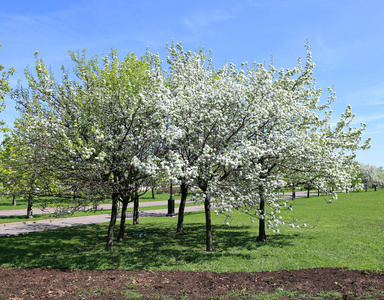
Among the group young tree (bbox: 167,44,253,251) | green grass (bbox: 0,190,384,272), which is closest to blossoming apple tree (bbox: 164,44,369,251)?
young tree (bbox: 167,44,253,251)

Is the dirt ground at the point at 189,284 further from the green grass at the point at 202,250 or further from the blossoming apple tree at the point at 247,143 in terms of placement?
the blossoming apple tree at the point at 247,143

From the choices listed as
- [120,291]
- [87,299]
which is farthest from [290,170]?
[87,299]

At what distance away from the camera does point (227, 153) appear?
35.7 ft

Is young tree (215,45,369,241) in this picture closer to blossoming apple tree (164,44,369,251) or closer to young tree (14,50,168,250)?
blossoming apple tree (164,44,369,251)

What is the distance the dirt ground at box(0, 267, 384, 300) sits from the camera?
25.7ft

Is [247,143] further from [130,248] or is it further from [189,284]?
[130,248]

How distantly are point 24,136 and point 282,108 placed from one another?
37.4ft

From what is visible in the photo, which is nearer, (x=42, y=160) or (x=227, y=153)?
(x=227, y=153)

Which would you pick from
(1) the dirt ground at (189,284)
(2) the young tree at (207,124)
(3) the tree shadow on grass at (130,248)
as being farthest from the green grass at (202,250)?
(2) the young tree at (207,124)

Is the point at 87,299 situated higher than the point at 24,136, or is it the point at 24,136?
the point at 24,136

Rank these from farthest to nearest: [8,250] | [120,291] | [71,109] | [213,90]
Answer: [8,250], [71,109], [213,90], [120,291]

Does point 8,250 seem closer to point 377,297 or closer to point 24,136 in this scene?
point 24,136

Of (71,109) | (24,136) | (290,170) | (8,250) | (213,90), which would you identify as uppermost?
(213,90)

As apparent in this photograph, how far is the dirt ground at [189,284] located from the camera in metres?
7.85
